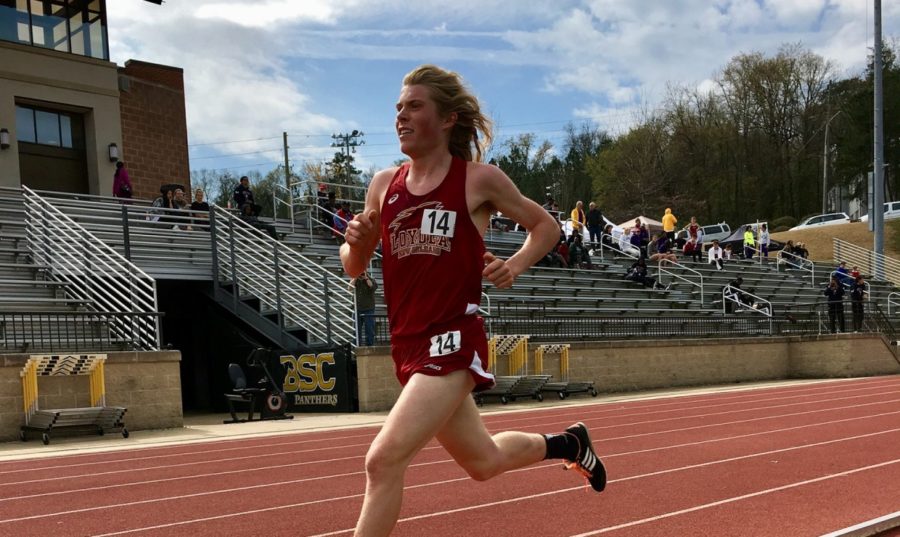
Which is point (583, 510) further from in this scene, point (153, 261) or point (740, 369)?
point (740, 369)

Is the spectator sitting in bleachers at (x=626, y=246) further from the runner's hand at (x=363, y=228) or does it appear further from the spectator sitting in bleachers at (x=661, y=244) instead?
the runner's hand at (x=363, y=228)

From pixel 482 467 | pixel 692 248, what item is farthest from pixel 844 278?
pixel 482 467

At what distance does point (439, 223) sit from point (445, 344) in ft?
1.64

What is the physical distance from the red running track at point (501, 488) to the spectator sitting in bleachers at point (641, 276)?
51.8ft

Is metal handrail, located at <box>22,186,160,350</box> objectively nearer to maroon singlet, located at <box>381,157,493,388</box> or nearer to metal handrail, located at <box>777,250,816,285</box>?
maroon singlet, located at <box>381,157,493,388</box>

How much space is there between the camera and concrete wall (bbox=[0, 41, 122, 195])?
79.4 feet

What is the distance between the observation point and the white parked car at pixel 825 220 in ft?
190

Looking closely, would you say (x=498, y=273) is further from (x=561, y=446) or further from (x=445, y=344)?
(x=561, y=446)

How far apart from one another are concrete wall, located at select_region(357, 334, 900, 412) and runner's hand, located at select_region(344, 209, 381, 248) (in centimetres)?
1256

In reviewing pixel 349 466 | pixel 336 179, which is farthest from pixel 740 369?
pixel 336 179

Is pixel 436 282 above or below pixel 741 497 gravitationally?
above

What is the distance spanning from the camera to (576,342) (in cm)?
2064

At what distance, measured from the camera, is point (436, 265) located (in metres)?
3.81

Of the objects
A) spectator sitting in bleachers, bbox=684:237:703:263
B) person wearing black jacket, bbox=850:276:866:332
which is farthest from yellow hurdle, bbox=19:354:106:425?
spectator sitting in bleachers, bbox=684:237:703:263
